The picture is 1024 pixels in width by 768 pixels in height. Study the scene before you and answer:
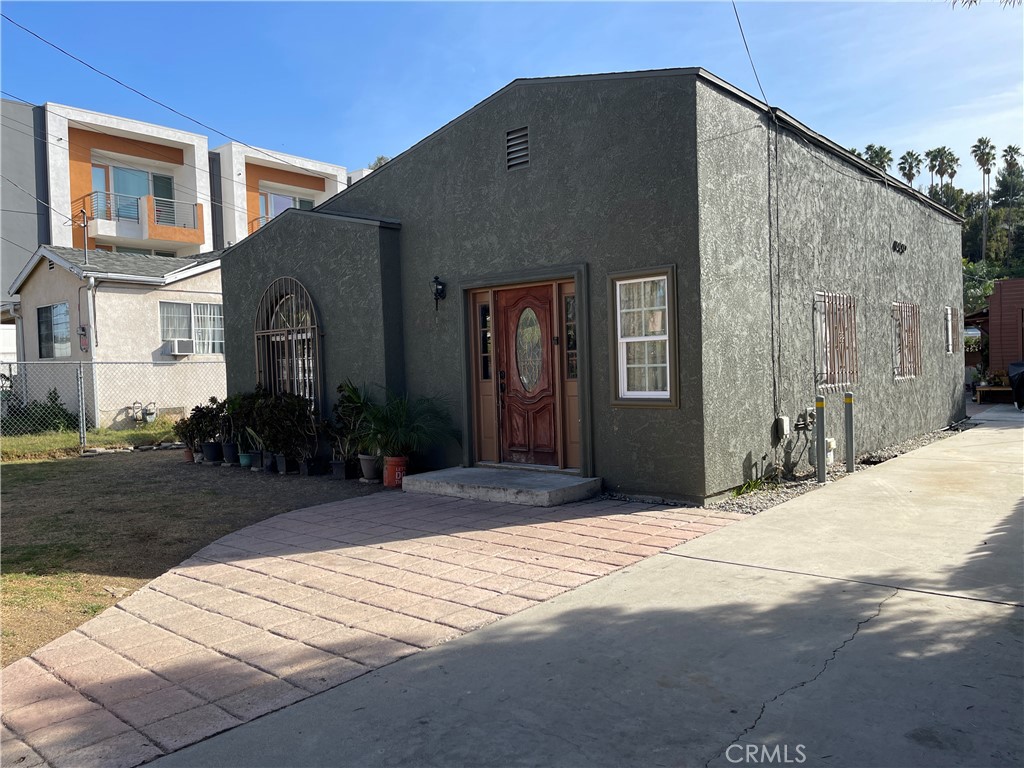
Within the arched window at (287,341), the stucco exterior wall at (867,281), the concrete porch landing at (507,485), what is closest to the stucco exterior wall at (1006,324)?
Answer: the stucco exterior wall at (867,281)

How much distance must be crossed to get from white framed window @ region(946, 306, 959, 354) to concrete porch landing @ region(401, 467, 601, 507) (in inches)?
429

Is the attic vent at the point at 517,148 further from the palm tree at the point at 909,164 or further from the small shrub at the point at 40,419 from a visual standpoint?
the palm tree at the point at 909,164

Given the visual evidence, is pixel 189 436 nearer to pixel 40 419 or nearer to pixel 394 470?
pixel 394 470

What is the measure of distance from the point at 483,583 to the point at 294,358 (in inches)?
306

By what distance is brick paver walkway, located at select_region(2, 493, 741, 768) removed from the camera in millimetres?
3611

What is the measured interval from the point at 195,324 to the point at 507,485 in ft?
45.8

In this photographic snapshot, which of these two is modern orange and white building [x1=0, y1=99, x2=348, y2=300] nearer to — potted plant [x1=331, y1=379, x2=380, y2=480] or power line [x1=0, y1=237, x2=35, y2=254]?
power line [x1=0, y1=237, x2=35, y2=254]

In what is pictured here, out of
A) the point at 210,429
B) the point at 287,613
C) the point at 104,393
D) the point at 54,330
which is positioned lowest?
the point at 287,613

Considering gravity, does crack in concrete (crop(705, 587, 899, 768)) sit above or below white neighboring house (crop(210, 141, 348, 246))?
below

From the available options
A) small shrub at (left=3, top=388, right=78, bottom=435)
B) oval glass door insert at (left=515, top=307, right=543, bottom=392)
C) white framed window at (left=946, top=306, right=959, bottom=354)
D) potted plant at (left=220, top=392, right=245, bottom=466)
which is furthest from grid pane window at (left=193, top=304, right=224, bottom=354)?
white framed window at (left=946, top=306, right=959, bottom=354)

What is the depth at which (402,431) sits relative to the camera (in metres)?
9.90

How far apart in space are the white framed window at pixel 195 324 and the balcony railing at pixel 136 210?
691 cm

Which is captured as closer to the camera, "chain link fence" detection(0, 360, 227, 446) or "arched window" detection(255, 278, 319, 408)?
"arched window" detection(255, 278, 319, 408)

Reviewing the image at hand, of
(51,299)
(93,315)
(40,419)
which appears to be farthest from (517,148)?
(51,299)
